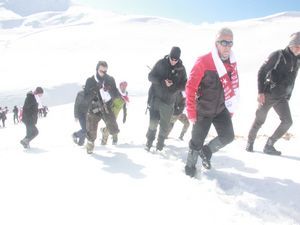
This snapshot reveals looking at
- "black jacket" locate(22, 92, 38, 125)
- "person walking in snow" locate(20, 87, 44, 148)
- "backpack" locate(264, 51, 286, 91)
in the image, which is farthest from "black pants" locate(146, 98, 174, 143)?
"black jacket" locate(22, 92, 38, 125)

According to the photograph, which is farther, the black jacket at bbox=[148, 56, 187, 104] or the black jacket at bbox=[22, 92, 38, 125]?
the black jacket at bbox=[22, 92, 38, 125]

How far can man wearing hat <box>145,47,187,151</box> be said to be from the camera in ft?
27.3

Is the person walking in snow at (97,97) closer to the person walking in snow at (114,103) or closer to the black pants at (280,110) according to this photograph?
the person walking in snow at (114,103)

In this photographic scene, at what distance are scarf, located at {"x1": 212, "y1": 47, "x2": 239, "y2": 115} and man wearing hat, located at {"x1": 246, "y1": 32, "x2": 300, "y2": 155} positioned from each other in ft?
6.53

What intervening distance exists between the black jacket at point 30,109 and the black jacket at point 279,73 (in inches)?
274

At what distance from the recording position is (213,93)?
6.22m

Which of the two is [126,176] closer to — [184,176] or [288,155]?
[184,176]

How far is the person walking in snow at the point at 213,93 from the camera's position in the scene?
603 centimetres

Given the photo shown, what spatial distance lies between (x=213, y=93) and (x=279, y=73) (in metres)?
2.40

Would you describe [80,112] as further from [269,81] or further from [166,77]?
[269,81]

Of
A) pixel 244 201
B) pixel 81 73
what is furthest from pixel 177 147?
pixel 81 73

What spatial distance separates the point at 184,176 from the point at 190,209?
1.58m

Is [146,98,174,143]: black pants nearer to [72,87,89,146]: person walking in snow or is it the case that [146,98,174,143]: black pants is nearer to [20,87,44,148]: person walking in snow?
[72,87,89,146]: person walking in snow

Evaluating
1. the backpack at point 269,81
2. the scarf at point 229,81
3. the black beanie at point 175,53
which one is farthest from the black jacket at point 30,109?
the scarf at point 229,81
